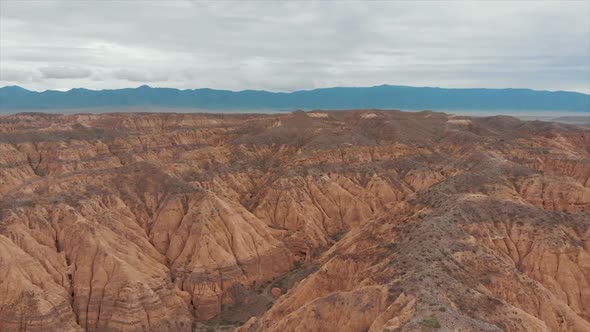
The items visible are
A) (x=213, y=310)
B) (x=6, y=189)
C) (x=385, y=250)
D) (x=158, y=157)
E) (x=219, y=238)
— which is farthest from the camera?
(x=158, y=157)

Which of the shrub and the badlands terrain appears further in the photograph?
the badlands terrain

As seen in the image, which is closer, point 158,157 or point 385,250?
point 385,250

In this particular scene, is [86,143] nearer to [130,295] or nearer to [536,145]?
[130,295]

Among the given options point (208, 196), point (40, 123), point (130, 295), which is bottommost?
point (130, 295)

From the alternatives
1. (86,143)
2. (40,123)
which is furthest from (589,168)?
(40,123)

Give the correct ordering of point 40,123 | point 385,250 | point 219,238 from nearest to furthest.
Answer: point 385,250, point 219,238, point 40,123

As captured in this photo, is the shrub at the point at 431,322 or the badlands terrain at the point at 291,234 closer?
the shrub at the point at 431,322

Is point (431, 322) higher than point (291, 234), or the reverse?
point (431, 322)

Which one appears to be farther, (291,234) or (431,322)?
(291,234)
